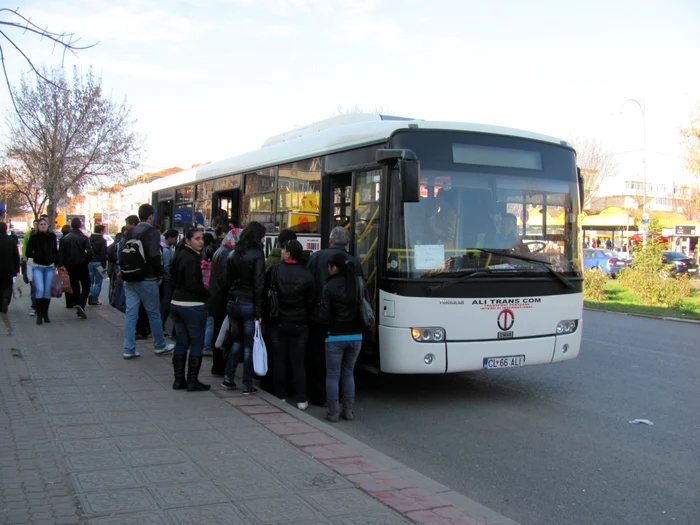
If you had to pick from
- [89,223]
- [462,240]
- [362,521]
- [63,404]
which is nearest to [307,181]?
[462,240]

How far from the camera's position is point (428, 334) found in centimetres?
722

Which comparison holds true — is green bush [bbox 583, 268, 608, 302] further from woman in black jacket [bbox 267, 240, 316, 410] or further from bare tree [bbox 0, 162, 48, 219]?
bare tree [bbox 0, 162, 48, 219]

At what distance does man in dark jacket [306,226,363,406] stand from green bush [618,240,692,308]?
1627 cm

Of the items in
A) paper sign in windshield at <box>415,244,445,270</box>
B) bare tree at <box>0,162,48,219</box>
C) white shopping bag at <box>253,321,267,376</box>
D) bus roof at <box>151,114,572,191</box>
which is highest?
bare tree at <box>0,162,48,219</box>

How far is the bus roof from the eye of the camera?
7.66 m

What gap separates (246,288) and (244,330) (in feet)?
1.62

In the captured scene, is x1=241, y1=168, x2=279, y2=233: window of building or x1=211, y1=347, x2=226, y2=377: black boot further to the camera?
x1=241, y1=168, x2=279, y2=233: window of building

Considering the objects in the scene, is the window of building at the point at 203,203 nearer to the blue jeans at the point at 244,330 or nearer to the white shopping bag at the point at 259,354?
the blue jeans at the point at 244,330

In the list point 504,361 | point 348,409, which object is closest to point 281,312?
point 348,409

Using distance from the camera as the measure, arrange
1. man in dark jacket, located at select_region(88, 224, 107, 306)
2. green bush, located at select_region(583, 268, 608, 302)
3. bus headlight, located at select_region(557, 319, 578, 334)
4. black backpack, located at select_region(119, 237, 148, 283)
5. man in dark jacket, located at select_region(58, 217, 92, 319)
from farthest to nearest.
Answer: green bush, located at select_region(583, 268, 608, 302) → man in dark jacket, located at select_region(88, 224, 107, 306) → man in dark jacket, located at select_region(58, 217, 92, 319) → black backpack, located at select_region(119, 237, 148, 283) → bus headlight, located at select_region(557, 319, 578, 334)

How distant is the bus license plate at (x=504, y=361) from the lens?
746 cm

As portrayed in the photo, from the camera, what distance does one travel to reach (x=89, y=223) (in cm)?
6006

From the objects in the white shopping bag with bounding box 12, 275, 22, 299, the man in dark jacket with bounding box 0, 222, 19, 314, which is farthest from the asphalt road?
the white shopping bag with bounding box 12, 275, 22, 299

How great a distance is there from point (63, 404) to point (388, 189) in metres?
3.98
